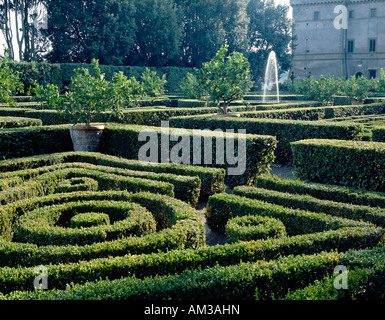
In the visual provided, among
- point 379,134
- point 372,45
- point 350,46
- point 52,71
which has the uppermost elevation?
point 350,46

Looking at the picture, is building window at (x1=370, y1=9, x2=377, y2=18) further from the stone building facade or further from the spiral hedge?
the spiral hedge

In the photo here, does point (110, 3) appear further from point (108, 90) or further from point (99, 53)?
point (108, 90)

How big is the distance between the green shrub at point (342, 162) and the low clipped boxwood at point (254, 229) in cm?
306

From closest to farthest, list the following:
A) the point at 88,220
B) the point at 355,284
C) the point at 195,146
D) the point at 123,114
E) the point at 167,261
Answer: the point at 355,284 → the point at 167,261 → the point at 88,220 → the point at 195,146 → the point at 123,114

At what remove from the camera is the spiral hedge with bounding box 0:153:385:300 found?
10.2ft

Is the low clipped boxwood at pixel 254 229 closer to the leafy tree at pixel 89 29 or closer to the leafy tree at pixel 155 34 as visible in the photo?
the leafy tree at pixel 89 29

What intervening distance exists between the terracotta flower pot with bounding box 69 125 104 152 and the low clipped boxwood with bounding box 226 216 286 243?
5.84 metres

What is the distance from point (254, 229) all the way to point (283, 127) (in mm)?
6996

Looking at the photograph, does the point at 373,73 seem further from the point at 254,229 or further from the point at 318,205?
the point at 254,229

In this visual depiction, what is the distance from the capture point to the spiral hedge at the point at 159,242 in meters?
3.10

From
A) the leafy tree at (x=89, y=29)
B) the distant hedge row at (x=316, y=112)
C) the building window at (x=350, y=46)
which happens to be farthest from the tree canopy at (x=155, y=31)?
the distant hedge row at (x=316, y=112)

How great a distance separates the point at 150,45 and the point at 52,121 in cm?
2501

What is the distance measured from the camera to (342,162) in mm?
7242

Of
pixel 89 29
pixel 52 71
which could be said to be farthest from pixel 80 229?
pixel 89 29
